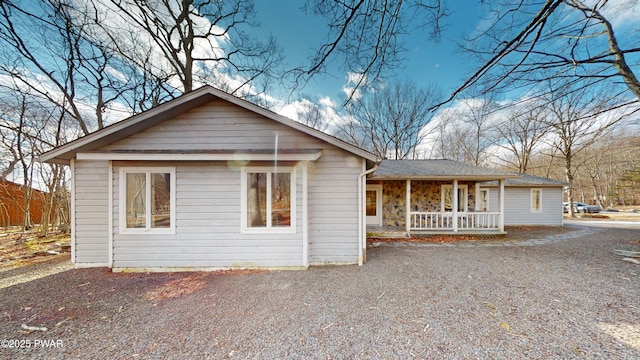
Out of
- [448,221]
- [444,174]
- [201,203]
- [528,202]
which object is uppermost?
[444,174]

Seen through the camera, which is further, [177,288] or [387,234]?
[387,234]

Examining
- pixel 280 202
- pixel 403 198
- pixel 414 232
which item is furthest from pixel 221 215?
pixel 403 198

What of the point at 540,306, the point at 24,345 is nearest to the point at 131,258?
the point at 24,345

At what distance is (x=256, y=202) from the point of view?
494 centimetres

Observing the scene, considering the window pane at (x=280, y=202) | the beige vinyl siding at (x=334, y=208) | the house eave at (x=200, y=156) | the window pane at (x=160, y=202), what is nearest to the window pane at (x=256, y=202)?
the window pane at (x=280, y=202)

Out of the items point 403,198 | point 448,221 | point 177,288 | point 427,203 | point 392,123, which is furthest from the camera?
point 392,123

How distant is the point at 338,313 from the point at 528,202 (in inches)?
571

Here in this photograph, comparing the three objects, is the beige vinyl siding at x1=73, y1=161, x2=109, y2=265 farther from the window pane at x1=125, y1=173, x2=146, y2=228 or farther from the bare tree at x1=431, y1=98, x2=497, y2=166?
the bare tree at x1=431, y1=98, x2=497, y2=166

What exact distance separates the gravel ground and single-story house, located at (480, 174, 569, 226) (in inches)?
291

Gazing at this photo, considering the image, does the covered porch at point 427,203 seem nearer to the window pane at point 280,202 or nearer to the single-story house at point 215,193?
the single-story house at point 215,193

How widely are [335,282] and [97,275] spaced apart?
17.6 feet

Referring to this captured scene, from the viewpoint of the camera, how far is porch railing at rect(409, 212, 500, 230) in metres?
8.82

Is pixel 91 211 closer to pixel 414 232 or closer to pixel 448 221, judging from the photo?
pixel 414 232

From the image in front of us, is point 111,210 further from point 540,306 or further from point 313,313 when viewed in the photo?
point 540,306
